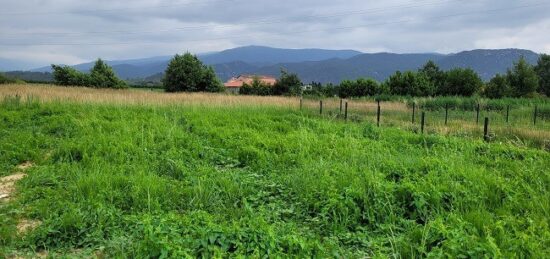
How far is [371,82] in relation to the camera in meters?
49.3

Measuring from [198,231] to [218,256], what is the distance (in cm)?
46

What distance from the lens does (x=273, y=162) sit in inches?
271

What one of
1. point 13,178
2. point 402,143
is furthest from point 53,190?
point 402,143

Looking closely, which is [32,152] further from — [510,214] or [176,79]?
[176,79]

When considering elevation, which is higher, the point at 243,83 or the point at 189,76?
the point at 189,76

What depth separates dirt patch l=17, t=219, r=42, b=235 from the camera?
156 inches

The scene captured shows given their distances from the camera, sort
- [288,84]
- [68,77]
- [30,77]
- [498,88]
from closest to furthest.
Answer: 1. [68,77]
2. [498,88]
3. [288,84]
4. [30,77]

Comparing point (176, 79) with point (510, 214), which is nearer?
point (510, 214)

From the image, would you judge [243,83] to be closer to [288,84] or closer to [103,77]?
[288,84]

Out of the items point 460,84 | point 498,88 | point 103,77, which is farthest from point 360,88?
point 103,77

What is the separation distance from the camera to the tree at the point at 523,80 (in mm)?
40156

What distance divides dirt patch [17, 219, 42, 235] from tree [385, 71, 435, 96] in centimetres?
4374

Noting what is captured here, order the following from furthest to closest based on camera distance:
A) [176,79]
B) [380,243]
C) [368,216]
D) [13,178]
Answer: [176,79] < [13,178] < [368,216] < [380,243]

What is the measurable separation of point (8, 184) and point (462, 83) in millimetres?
47074
